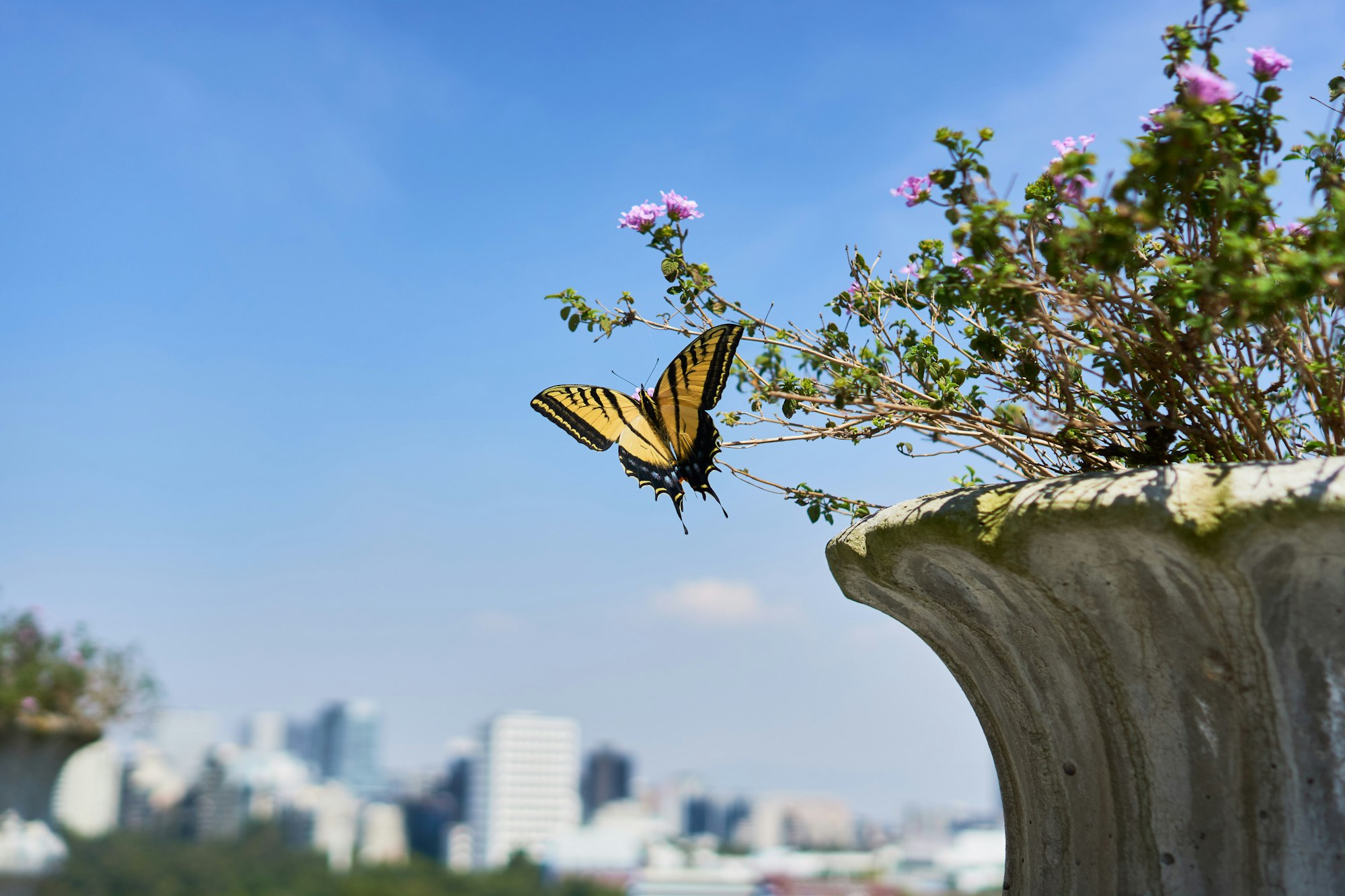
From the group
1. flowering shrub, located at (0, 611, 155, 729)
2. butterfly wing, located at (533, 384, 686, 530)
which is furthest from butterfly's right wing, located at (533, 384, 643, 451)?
flowering shrub, located at (0, 611, 155, 729)

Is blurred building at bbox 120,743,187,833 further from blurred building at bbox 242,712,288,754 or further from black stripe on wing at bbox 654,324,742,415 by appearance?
black stripe on wing at bbox 654,324,742,415

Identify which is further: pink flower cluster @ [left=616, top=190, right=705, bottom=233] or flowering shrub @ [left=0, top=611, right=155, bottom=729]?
flowering shrub @ [left=0, top=611, right=155, bottom=729]

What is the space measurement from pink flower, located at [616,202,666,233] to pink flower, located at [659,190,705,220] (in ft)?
0.06

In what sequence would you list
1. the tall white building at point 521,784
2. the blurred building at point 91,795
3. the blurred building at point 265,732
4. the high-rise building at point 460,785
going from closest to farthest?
the blurred building at point 91,795, the tall white building at point 521,784, the high-rise building at point 460,785, the blurred building at point 265,732

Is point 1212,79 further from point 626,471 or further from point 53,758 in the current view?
point 53,758

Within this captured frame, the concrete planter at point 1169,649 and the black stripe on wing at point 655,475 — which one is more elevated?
the black stripe on wing at point 655,475

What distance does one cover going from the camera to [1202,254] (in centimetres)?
204

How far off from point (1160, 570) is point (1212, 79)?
0.79 meters

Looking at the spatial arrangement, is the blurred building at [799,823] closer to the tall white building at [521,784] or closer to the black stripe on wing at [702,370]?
the tall white building at [521,784]

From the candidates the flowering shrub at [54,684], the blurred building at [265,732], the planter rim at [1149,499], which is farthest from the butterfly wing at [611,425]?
the blurred building at [265,732]

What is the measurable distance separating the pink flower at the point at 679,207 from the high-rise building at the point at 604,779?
131m

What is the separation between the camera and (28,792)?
381 inches

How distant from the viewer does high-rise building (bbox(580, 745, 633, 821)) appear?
12800cm

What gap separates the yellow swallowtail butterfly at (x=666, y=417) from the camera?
9.21 feet
